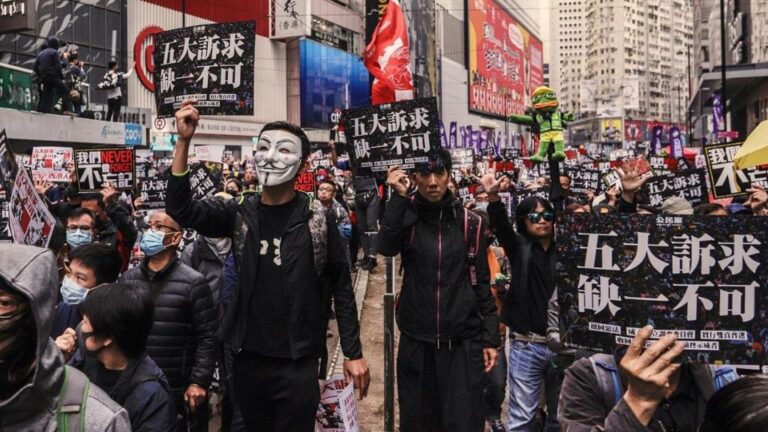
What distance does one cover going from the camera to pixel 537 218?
4609mm

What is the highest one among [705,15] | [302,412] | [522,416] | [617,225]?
[705,15]

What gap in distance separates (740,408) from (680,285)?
836 mm

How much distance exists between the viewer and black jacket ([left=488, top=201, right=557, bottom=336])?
15.1 feet

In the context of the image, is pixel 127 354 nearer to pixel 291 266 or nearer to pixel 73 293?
pixel 291 266

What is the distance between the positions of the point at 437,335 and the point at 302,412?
970mm

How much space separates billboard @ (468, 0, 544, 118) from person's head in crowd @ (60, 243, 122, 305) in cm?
7055

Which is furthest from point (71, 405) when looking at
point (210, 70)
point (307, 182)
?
point (307, 182)

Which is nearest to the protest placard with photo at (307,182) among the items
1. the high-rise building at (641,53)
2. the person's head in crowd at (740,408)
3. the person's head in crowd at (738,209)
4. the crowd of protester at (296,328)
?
the crowd of protester at (296,328)

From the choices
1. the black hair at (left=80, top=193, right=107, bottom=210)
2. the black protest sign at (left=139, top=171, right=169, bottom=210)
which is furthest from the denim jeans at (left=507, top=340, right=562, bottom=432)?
the black protest sign at (left=139, top=171, right=169, bottom=210)

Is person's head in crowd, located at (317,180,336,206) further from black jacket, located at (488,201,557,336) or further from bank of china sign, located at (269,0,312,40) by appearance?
bank of china sign, located at (269,0,312,40)

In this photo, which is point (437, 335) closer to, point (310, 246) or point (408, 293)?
point (408, 293)

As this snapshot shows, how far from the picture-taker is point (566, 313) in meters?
2.51

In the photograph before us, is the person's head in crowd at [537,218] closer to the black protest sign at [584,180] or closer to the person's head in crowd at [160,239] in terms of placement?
the person's head in crowd at [160,239]

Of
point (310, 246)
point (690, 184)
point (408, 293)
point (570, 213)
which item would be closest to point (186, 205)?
point (310, 246)
